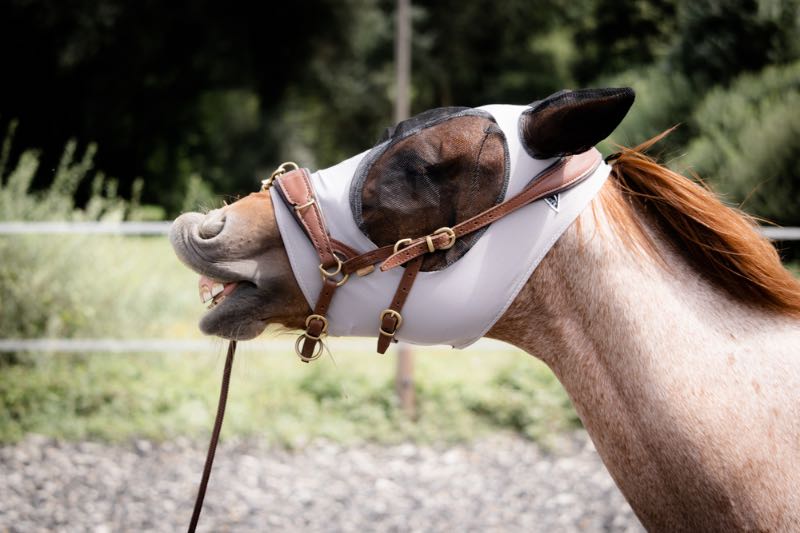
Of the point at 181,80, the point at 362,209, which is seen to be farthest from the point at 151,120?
the point at 362,209

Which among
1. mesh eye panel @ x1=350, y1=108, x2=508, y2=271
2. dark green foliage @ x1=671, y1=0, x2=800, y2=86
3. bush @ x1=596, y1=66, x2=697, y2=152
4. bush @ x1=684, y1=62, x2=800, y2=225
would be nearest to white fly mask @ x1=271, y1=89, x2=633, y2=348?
mesh eye panel @ x1=350, y1=108, x2=508, y2=271

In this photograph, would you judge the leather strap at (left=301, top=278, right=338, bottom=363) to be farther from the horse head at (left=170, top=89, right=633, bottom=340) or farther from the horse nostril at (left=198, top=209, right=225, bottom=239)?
the horse nostril at (left=198, top=209, right=225, bottom=239)

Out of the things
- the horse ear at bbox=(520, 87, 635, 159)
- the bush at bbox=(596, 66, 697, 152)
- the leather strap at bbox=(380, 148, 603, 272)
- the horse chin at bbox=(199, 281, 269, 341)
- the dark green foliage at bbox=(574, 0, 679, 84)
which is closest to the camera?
the horse ear at bbox=(520, 87, 635, 159)

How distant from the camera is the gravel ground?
3.66 m

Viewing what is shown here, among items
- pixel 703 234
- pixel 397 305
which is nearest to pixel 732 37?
pixel 703 234

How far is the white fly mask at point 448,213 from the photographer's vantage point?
1.52m

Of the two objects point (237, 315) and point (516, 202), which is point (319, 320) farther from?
point (516, 202)

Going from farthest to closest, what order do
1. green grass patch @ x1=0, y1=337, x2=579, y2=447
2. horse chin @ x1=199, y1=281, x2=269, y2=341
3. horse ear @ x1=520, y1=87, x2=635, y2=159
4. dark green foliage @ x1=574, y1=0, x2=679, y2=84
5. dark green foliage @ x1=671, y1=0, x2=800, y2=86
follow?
dark green foliage @ x1=574, y1=0, x2=679, y2=84 < dark green foliage @ x1=671, y1=0, x2=800, y2=86 < green grass patch @ x1=0, y1=337, x2=579, y2=447 < horse chin @ x1=199, y1=281, x2=269, y2=341 < horse ear @ x1=520, y1=87, x2=635, y2=159

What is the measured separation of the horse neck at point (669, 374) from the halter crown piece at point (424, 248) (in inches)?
2.9

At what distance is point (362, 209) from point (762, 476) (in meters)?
1.01

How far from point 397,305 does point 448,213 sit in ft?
0.80

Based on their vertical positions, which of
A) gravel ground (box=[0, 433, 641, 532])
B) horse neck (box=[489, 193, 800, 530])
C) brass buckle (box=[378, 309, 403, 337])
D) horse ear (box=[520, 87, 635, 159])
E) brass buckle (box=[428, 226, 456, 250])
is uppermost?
horse ear (box=[520, 87, 635, 159])

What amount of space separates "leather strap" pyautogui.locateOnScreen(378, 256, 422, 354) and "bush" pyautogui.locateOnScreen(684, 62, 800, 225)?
207 inches

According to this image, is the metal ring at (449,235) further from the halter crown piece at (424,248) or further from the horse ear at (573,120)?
the horse ear at (573,120)
